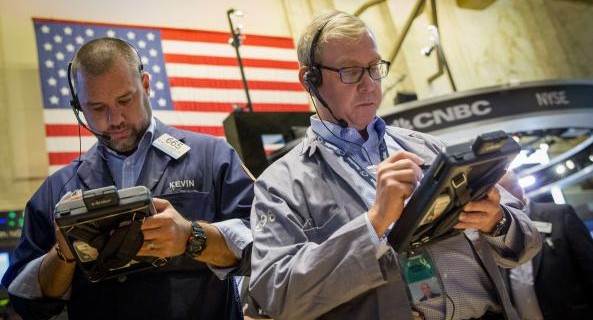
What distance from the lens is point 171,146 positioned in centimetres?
170

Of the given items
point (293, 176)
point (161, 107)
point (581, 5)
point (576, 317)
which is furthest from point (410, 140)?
point (581, 5)

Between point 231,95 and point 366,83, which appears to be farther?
point 231,95

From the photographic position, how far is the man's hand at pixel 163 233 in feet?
4.08

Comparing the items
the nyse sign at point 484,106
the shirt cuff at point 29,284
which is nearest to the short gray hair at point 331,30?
the shirt cuff at point 29,284

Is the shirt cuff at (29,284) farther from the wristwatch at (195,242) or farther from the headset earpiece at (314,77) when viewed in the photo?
the headset earpiece at (314,77)

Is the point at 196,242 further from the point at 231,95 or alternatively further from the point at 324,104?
the point at 231,95

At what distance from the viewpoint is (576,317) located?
290 cm

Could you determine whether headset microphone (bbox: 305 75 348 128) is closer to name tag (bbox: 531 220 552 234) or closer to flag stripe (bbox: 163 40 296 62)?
name tag (bbox: 531 220 552 234)

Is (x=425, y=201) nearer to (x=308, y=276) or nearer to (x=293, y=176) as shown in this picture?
(x=308, y=276)

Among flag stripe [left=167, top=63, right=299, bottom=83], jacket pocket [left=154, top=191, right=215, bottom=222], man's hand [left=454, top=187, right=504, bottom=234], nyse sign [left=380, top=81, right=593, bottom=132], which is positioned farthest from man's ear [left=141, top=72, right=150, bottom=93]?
flag stripe [left=167, top=63, right=299, bottom=83]

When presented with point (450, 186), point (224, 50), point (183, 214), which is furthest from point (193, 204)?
point (224, 50)

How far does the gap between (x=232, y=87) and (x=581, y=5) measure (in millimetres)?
7901

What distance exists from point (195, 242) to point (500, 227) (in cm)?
83

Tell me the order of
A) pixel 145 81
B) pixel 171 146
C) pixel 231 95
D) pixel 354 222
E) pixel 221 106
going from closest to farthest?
pixel 354 222 → pixel 171 146 → pixel 145 81 → pixel 221 106 → pixel 231 95
